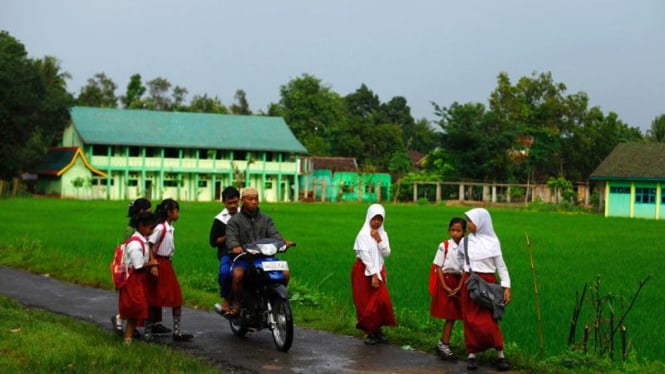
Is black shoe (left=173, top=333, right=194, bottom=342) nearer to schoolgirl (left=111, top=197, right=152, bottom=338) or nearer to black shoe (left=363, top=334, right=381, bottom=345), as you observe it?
schoolgirl (left=111, top=197, right=152, bottom=338)

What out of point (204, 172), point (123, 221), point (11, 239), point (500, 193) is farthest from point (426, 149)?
point (11, 239)

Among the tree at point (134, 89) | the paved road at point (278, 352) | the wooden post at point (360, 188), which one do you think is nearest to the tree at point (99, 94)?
the tree at point (134, 89)

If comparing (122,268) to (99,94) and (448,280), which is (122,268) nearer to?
(448,280)

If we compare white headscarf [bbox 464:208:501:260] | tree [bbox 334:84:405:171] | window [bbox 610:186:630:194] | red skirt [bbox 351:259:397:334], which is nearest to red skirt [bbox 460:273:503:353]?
white headscarf [bbox 464:208:501:260]

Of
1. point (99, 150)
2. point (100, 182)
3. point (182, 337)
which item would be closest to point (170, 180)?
point (100, 182)

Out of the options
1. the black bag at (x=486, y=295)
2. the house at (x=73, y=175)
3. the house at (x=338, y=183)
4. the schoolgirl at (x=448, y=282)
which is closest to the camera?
the black bag at (x=486, y=295)

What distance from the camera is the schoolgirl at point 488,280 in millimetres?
7492

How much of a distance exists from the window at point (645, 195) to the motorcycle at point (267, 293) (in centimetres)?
4551

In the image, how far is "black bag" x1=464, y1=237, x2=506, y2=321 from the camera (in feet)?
24.4

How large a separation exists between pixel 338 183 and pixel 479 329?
210ft

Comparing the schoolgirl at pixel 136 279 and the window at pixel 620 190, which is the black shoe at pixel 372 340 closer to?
the schoolgirl at pixel 136 279

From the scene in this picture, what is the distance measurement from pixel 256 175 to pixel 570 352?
198 feet

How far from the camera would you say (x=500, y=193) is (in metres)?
66.1

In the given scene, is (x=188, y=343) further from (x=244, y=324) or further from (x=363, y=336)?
(x=363, y=336)
